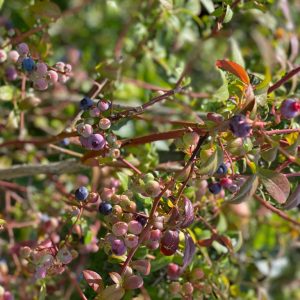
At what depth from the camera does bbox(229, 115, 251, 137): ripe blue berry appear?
1.93 feet

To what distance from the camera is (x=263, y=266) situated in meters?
1.59

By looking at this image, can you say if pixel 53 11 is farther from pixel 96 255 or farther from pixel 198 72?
pixel 198 72

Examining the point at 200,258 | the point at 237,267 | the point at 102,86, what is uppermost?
the point at 102,86

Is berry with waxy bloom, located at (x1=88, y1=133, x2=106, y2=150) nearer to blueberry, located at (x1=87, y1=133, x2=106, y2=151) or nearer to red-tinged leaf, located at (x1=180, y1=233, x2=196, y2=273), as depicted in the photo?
blueberry, located at (x1=87, y1=133, x2=106, y2=151)

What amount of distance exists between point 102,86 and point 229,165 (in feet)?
0.96

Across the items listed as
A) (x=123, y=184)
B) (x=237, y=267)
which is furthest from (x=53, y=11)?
(x=237, y=267)

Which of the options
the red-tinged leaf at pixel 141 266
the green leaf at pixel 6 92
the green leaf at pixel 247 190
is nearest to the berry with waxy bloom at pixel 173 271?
the red-tinged leaf at pixel 141 266

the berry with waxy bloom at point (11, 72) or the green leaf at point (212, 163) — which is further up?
the green leaf at point (212, 163)

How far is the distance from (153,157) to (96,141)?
13.5 inches

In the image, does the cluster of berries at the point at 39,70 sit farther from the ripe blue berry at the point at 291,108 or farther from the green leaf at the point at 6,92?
the ripe blue berry at the point at 291,108

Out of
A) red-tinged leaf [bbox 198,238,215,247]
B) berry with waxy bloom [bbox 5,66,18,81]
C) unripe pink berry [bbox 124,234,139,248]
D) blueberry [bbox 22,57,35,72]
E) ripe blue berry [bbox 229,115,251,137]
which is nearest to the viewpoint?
ripe blue berry [bbox 229,115,251,137]

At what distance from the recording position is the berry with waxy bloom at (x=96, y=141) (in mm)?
719

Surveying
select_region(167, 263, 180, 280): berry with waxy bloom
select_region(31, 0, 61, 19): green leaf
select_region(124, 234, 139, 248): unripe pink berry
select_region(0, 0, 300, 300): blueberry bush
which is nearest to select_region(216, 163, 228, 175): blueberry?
select_region(0, 0, 300, 300): blueberry bush

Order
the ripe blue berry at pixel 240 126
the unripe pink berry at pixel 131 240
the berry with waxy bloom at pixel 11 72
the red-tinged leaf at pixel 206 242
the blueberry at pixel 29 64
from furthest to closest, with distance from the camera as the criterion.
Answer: the berry with waxy bloom at pixel 11 72 < the red-tinged leaf at pixel 206 242 < the blueberry at pixel 29 64 < the unripe pink berry at pixel 131 240 < the ripe blue berry at pixel 240 126
